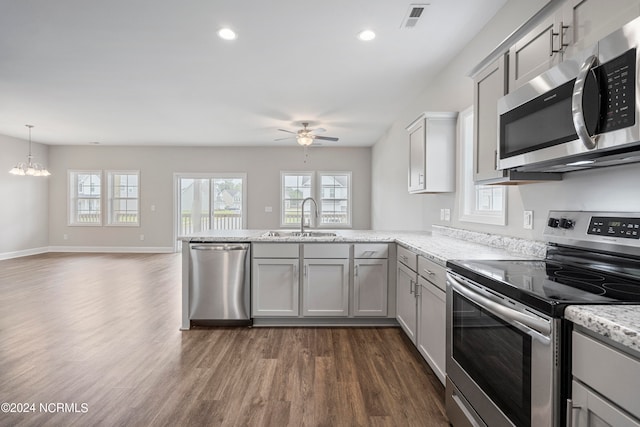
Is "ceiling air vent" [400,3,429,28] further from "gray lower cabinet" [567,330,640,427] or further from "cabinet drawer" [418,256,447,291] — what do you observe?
"gray lower cabinet" [567,330,640,427]

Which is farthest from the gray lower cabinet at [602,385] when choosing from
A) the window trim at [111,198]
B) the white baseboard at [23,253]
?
the white baseboard at [23,253]

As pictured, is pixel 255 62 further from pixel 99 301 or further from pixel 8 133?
pixel 8 133

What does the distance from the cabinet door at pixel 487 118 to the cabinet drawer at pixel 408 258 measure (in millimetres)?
752

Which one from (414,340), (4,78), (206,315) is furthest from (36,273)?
(414,340)

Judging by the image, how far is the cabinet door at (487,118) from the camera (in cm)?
194

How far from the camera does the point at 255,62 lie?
142 inches

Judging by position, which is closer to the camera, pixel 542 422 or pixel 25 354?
pixel 542 422

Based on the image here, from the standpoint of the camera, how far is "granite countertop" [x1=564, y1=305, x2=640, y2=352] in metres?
0.79

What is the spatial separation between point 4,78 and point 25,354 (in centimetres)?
338

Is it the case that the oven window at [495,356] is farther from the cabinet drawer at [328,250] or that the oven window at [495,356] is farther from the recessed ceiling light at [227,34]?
the recessed ceiling light at [227,34]

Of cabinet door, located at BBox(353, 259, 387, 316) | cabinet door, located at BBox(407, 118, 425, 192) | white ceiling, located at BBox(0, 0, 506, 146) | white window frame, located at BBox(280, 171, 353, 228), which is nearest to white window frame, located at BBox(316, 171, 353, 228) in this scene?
white window frame, located at BBox(280, 171, 353, 228)

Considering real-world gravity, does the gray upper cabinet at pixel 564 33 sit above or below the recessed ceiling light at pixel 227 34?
below

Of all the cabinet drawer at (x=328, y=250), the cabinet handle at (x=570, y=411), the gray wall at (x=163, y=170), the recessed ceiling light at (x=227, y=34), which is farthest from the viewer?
the gray wall at (x=163, y=170)

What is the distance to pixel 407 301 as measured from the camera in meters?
2.81
